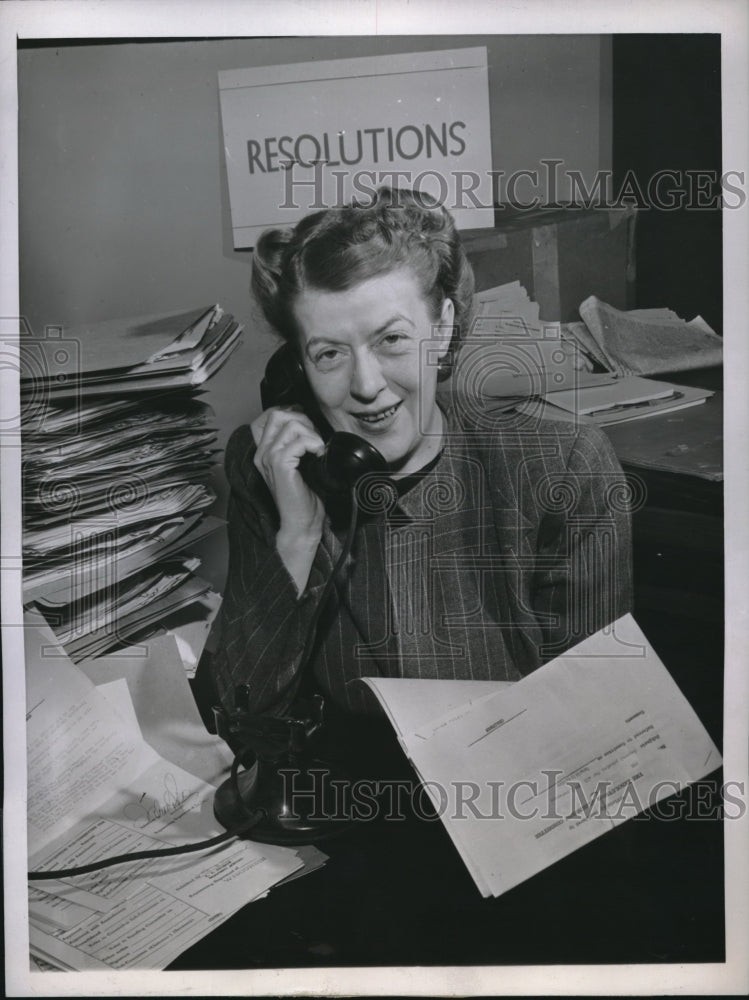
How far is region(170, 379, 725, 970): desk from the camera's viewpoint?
1126 mm

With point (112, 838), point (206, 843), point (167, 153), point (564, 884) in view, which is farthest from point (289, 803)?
point (167, 153)

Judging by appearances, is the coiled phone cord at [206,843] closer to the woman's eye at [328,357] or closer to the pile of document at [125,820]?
the pile of document at [125,820]

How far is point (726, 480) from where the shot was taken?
1131 millimetres

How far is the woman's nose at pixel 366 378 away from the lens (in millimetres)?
1080

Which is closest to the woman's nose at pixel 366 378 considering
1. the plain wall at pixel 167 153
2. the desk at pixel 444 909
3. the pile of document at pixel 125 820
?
the plain wall at pixel 167 153

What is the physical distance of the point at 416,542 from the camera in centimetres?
111

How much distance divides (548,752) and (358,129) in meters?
0.73

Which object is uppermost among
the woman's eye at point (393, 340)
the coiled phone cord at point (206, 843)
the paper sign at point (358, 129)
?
the paper sign at point (358, 129)

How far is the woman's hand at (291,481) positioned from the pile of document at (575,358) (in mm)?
177

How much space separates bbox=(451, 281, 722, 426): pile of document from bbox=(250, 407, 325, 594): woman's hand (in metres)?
0.18

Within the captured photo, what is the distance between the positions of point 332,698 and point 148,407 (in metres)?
0.39

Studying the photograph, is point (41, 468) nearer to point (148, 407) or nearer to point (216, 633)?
point (148, 407)

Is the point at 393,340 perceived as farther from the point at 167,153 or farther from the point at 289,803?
the point at 289,803

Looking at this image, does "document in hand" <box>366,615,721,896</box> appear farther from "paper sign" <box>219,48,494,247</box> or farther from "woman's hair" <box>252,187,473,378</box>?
"paper sign" <box>219,48,494,247</box>
